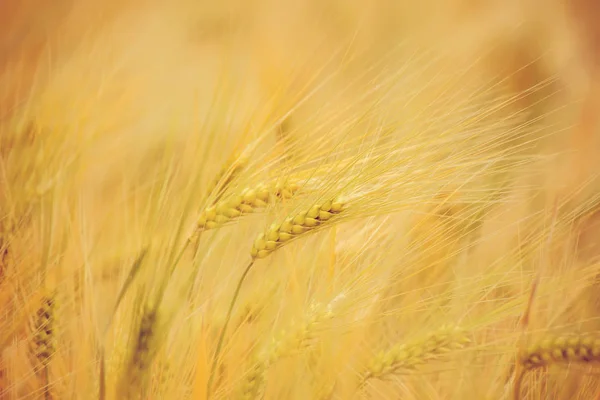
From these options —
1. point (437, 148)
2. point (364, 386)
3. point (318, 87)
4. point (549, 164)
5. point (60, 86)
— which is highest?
point (60, 86)

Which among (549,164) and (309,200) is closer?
(309,200)

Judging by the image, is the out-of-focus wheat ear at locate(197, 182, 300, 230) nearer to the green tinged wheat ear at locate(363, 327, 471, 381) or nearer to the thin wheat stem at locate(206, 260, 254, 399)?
the thin wheat stem at locate(206, 260, 254, 399)

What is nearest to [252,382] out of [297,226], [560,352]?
[297,226]

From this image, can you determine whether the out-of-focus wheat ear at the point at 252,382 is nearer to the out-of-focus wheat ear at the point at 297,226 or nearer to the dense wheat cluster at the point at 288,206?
the dense wheat cluster at the point at 288,206

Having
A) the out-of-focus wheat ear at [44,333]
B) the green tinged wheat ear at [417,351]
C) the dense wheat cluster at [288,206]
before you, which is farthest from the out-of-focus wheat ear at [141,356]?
the green tinged wheat ear at [417,351]

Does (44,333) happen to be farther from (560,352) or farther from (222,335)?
(560,352)

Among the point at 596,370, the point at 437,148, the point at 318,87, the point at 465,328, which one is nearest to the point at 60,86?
the point at 318,87

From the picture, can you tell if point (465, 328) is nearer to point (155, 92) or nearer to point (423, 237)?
point (423, 237)
